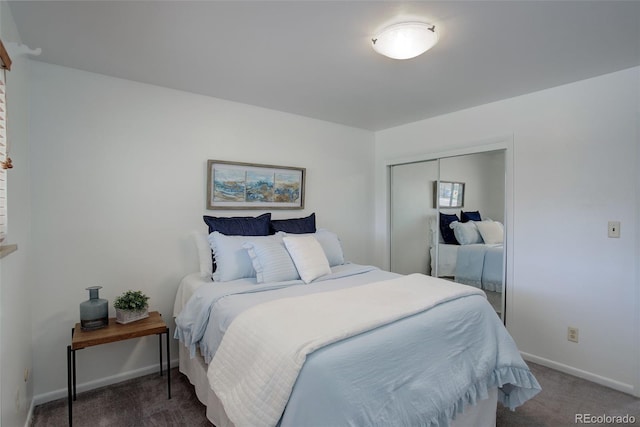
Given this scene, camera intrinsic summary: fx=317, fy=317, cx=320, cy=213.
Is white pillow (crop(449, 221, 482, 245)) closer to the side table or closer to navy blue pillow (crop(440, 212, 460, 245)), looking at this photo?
navy blue pillow (crop(440, 212, 460, 245))

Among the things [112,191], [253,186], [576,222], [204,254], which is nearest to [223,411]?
[204,254]

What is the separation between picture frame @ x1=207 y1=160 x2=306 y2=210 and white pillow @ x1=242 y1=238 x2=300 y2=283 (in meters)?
0.73

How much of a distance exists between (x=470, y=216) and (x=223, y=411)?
278 centimetres

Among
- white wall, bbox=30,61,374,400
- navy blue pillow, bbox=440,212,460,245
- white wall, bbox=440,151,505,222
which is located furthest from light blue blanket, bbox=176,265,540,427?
navy blue pillow, bbox=440,212,460,245

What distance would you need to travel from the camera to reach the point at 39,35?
73.6 inches

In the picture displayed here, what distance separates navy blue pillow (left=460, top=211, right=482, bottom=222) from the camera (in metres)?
3.19

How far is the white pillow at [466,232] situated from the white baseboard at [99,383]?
2963 mm

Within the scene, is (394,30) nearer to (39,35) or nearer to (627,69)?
(627,69)

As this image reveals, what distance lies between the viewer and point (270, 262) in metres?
2.35

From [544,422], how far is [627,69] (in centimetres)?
252

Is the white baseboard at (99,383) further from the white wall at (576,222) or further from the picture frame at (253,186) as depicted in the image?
the white wall at (576,222)

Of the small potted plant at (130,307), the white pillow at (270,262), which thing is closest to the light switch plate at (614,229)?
the white pillow at (270,262)

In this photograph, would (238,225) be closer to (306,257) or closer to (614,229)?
(306,257)

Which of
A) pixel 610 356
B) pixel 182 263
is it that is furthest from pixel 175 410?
pixel 610 356
